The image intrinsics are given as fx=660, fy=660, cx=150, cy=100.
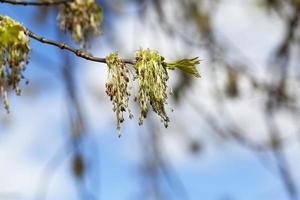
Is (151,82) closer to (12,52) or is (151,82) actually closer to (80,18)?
(12,52)

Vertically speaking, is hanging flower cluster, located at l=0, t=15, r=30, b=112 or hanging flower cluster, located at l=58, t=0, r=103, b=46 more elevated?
hanging flower cluster, located at l=58, t=0, r=103, b=46

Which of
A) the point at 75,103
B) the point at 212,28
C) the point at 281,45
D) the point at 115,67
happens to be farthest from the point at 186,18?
the point at 115,67

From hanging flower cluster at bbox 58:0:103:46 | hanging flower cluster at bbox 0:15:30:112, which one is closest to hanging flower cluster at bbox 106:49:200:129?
hanging flower cluster at bbox 0:15:30:112

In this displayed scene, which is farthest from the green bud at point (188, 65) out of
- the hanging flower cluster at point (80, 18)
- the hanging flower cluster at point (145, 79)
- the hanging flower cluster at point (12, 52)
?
the hanging flower cluster at point (80, 18)

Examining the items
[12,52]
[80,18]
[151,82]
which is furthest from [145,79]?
[80,18]

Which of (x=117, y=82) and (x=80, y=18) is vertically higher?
(x=80, y=18)

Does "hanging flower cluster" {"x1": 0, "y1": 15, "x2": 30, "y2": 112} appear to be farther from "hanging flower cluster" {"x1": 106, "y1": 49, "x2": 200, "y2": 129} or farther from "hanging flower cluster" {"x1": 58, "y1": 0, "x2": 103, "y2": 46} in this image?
"hanging flower cluster" {"x1": 58, "y1": 0, "x2": 103, "y2": 46}

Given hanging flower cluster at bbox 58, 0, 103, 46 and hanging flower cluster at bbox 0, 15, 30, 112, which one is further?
hanging flower cluster at bbox 58, 0, 103, 46

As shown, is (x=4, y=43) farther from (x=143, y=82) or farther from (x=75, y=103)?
(x=75, y=103)
